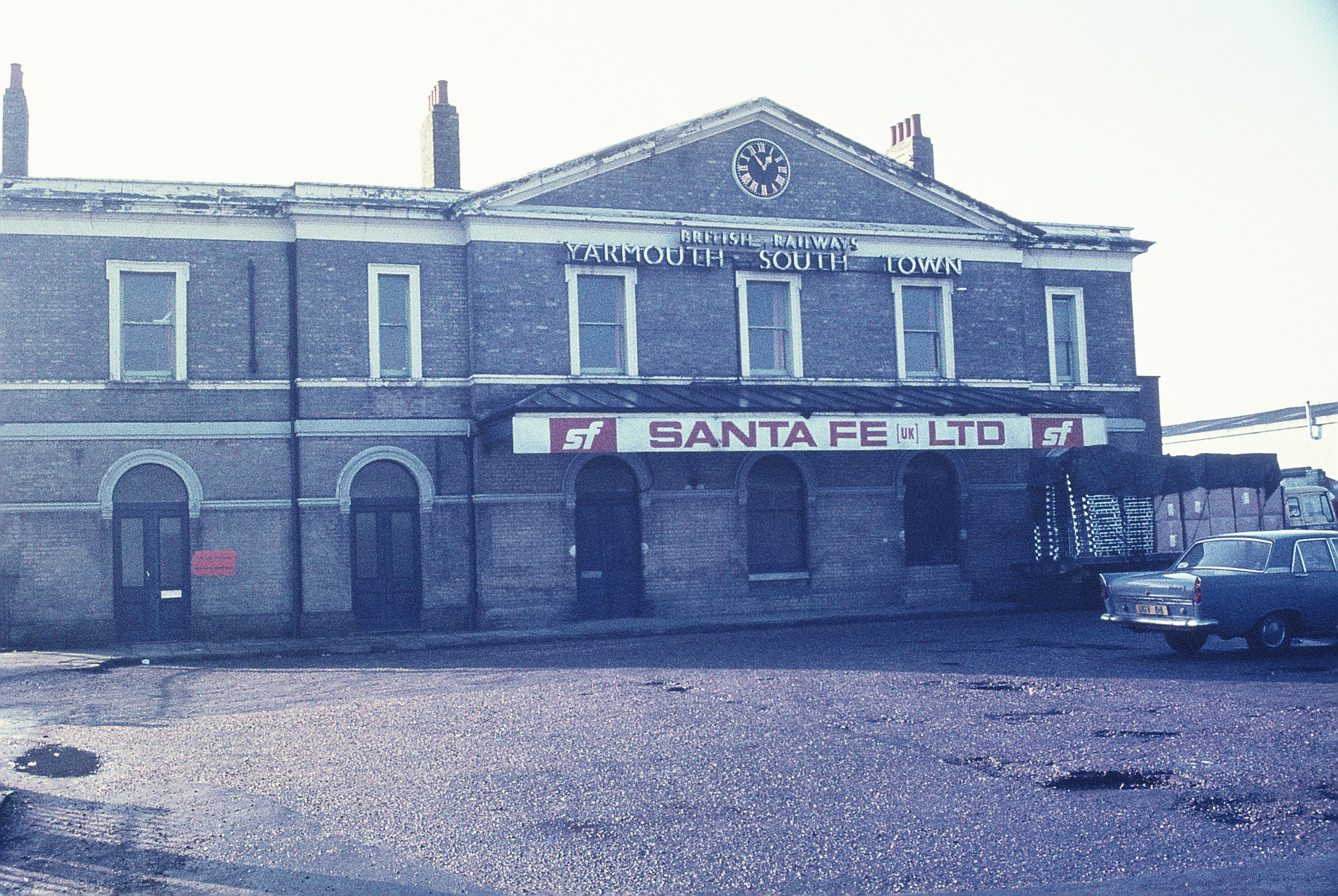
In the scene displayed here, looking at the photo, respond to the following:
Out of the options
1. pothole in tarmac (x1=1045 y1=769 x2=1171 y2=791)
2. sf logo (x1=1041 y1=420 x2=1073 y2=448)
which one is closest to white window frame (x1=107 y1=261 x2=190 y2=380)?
sf logo (x1=1041 y1=420 x2=1073 y2=448)

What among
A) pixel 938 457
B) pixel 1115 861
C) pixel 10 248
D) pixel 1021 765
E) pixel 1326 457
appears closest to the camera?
pixel 1115 861

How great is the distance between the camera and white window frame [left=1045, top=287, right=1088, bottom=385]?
26.2 metres

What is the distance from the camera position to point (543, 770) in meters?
9.06

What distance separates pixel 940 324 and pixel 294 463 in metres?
13.3

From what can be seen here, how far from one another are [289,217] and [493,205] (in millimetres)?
3628

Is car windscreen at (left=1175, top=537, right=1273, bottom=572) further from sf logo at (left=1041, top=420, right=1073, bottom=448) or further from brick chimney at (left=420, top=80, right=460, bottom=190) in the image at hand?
brick chimney at (left=420, top=80, right=460, bottom=190)

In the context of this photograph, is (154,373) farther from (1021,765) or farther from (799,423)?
(1021,765)

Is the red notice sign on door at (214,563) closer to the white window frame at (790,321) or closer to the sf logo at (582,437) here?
the sf logo at (582,437)

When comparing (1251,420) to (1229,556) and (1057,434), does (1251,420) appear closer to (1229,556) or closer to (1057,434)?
(1057,434)

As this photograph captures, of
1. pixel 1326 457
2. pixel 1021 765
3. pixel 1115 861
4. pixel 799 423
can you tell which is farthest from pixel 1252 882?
pixel 1326 457

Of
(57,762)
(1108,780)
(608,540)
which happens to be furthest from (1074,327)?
(57,762)

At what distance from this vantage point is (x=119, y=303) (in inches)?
817

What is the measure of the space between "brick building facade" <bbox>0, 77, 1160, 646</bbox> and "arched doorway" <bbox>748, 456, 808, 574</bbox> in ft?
0.20

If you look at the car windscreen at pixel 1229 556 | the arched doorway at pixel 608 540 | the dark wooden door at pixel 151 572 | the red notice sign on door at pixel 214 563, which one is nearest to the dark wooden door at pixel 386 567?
the red notice sign on door at pixel 214 563
